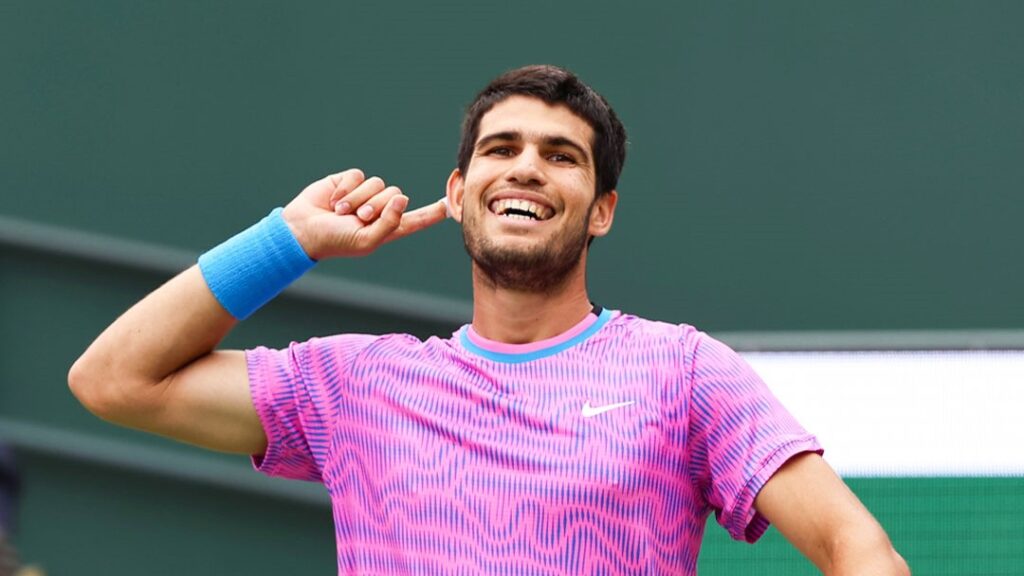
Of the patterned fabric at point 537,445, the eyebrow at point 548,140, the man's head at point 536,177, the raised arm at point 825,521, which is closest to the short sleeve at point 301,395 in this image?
the patterned fabric at point 537,445

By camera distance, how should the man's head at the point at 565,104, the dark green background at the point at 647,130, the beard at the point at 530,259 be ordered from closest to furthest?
1. the beard at the point at 530,259
2. the man's head at the point at 565,104
3. the dark green background at the point at 647,130

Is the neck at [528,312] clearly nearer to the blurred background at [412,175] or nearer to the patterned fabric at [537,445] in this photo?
the patterned fabric at [537,445]

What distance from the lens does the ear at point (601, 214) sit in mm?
2990

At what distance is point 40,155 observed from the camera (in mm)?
4457

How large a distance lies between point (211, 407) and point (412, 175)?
4.83 feet

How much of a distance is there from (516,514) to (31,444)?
2055 millimetres

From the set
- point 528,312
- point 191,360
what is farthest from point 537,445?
point 191,360

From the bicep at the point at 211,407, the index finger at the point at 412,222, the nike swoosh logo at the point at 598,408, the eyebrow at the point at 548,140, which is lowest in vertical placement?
the bicep at the point at 211,407

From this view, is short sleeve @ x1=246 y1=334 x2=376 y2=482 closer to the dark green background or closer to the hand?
the hand

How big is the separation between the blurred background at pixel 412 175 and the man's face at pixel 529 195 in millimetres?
1278

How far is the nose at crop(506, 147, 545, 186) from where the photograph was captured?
2.88 meters

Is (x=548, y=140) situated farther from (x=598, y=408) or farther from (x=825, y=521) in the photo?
(x=825, y=521)

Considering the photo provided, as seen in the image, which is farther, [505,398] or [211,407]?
[211,407]

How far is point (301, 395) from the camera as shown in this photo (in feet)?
9.66
